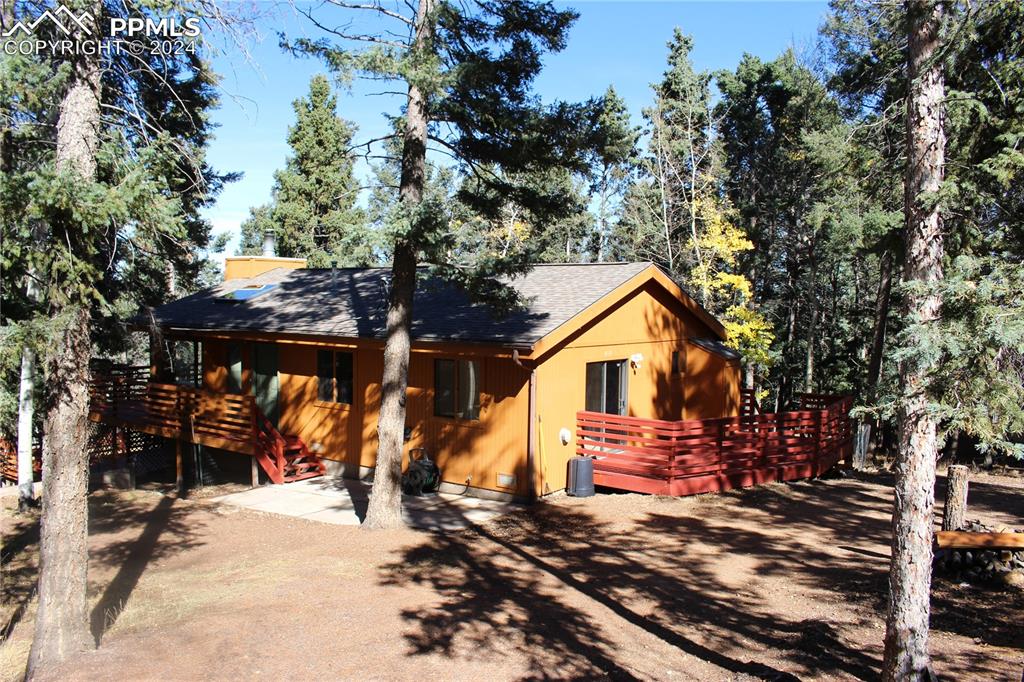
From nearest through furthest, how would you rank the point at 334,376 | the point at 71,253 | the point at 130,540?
the point at 71,253
the point at 130,540
the point at 334,376

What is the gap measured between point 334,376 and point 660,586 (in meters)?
9.26

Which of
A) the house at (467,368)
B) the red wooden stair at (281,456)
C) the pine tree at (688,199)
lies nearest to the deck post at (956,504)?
the house at (467,368)

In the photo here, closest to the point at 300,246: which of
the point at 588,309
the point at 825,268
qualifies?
the point at 588,309

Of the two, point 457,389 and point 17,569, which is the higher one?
point 457,389

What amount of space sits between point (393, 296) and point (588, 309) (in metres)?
4.01

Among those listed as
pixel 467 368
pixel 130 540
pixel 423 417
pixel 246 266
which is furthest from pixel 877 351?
pixel 130 540

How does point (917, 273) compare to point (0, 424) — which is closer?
point (917, 273)

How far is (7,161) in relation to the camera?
30.0ft

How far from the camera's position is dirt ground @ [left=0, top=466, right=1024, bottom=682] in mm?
6508

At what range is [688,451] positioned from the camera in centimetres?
1352

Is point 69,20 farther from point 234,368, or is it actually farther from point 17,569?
point 234,368

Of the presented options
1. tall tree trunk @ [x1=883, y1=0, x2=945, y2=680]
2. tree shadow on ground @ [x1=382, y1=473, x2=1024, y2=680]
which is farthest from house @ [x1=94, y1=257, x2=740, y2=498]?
tall tree trunk @ [x1=883, y1=0, x2=945, y2=680]

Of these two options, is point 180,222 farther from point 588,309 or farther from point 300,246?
point 300,246

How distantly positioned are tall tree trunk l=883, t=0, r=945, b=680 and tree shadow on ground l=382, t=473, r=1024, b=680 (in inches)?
39.8
